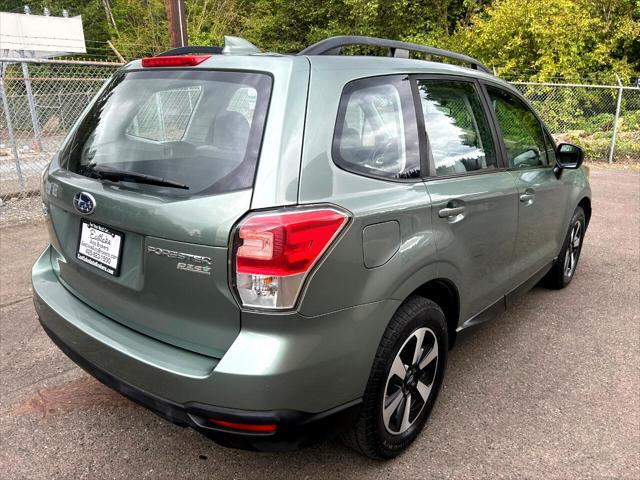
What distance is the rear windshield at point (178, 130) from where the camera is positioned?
1.91 m

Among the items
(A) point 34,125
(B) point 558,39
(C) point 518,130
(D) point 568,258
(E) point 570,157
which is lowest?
(D) point 568,258

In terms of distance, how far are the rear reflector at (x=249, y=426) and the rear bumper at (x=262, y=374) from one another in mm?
17

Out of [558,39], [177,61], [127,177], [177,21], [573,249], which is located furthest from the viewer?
[558,39]

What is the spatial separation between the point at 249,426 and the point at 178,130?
4.14 feet

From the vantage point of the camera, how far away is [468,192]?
8.64 ft

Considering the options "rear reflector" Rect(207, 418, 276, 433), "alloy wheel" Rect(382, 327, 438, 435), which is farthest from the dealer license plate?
"alloy wheel" Rect(382, 327, 438, 435)

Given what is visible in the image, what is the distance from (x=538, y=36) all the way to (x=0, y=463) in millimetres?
14857

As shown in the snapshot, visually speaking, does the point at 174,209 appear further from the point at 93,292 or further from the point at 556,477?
the point at 556,477

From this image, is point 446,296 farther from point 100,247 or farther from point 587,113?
point 587,113

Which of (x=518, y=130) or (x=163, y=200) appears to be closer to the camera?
(x=163, y=200)

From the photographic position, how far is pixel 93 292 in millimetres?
2258

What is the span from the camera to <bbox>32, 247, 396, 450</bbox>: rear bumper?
1.78 m

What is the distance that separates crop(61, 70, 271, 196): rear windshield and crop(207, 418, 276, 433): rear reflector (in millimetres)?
804

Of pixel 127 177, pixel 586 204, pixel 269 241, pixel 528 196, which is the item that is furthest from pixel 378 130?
pixel 586 204
